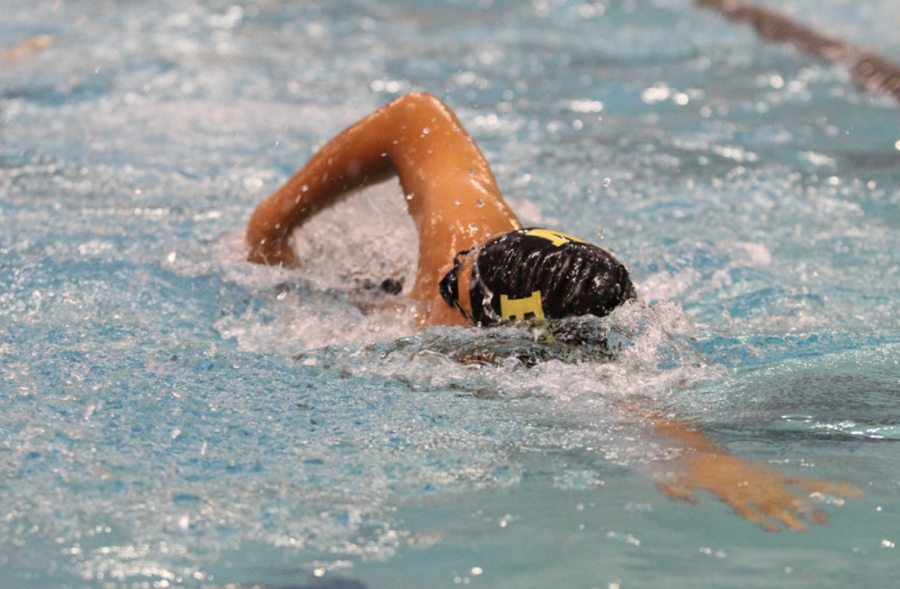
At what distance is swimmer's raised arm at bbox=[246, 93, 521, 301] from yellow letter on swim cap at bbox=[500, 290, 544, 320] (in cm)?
42

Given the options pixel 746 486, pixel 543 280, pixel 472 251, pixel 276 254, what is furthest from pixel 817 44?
pixel 746 486

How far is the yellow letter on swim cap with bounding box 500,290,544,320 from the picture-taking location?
2244mm

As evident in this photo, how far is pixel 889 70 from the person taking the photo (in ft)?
21.8

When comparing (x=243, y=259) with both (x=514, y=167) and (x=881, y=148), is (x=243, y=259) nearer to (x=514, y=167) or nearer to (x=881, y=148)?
(x=514, y=167)

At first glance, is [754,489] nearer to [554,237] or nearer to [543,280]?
[543,280]

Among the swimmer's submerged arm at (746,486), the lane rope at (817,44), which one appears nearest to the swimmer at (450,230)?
the swimmer's submerged arm at (746,486)

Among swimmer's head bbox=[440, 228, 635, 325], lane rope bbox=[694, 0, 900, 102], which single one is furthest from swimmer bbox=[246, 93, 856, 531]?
lane rope bbox=[694, 0, 900, 102]

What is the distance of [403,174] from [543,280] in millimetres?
941

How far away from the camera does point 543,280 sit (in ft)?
7.32

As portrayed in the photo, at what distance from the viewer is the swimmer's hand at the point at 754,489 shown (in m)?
1.74

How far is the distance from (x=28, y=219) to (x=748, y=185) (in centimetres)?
310

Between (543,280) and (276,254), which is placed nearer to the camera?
(543,280)

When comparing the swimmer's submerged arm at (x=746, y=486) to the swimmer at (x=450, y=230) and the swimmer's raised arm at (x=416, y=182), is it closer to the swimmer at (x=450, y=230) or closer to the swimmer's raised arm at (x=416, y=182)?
the swimmer at (x=450, y=230)

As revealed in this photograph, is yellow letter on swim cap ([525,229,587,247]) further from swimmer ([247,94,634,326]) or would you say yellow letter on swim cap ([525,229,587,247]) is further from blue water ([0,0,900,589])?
blue water ([0,0,900,589])
